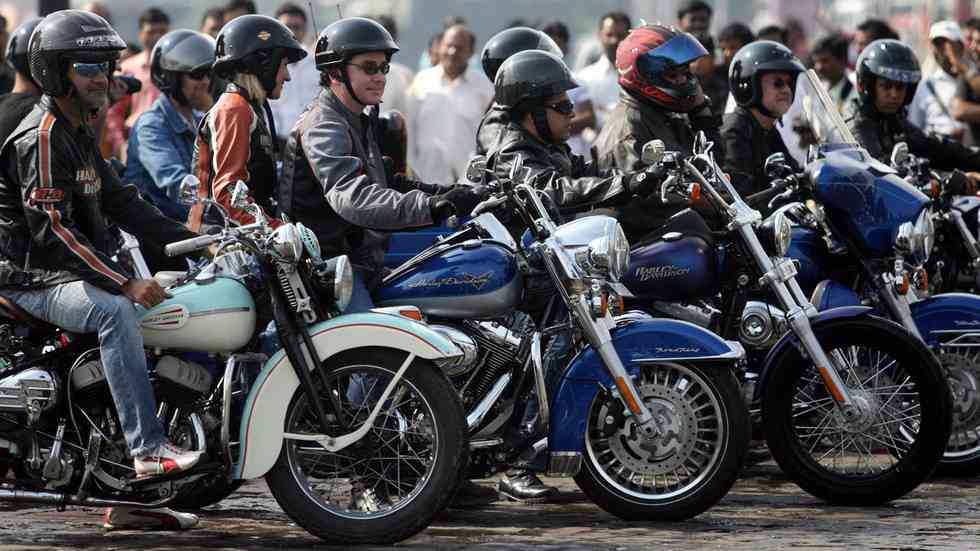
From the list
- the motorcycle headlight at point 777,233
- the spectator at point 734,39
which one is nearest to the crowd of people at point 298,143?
the motorcycle headlight at point 777,233

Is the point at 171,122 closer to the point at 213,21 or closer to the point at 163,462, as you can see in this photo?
the point at 163,462

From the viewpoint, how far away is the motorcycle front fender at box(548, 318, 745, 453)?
6816 millimetres

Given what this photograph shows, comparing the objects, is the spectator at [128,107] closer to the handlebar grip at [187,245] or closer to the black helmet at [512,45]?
the black helmet at [512,45]

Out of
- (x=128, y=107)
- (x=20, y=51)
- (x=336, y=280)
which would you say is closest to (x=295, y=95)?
(x=128, y=107)

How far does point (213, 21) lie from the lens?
13.6 meters

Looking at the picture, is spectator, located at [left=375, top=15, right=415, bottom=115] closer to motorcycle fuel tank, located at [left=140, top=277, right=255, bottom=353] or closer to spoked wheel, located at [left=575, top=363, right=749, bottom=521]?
spoked wheel, located at [left=575, top=363, right=749, bottom=521]

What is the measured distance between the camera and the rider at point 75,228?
20.6 ft

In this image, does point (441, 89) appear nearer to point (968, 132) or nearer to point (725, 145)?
point (968, 132)

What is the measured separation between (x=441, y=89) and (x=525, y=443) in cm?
746

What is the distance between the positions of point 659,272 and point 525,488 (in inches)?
41.8

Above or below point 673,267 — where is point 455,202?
above

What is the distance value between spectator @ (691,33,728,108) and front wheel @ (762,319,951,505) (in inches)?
249

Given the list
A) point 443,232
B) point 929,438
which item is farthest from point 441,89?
point 929,438

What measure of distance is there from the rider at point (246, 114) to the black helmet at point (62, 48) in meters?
1.37
